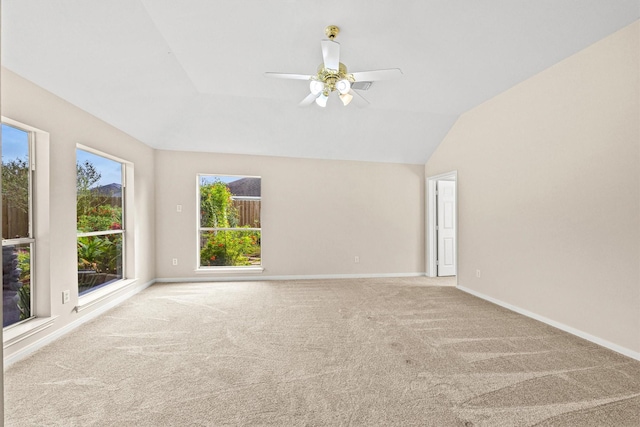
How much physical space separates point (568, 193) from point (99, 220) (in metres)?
5.39

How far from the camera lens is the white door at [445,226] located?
20.1 feet

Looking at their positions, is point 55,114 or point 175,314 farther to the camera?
point 175,314

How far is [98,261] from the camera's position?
4.19 m

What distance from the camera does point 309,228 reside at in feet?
19.3

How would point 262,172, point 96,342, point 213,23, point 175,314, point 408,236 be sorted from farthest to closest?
point 408,236, point 262,172, point 175,314, point 96,342, point 213,23

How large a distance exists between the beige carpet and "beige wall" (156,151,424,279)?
5.98ft

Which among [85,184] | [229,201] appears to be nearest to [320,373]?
[85,184]

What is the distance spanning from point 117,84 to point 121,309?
8.58 ft

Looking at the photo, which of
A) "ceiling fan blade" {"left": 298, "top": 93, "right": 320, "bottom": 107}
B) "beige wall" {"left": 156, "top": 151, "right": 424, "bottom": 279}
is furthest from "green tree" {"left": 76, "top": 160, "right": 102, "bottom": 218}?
"ceiling fan blade" {"left": 298, "top": 93, "right": 320, "bottom": 107}

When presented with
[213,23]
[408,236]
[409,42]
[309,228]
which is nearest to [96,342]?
[213,23]

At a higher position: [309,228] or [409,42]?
[409,42]

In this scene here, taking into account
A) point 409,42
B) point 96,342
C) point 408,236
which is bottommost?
point 96,342

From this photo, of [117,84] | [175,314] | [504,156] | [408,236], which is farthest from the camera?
[408,236]

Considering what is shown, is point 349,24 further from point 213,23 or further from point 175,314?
point 175,314
